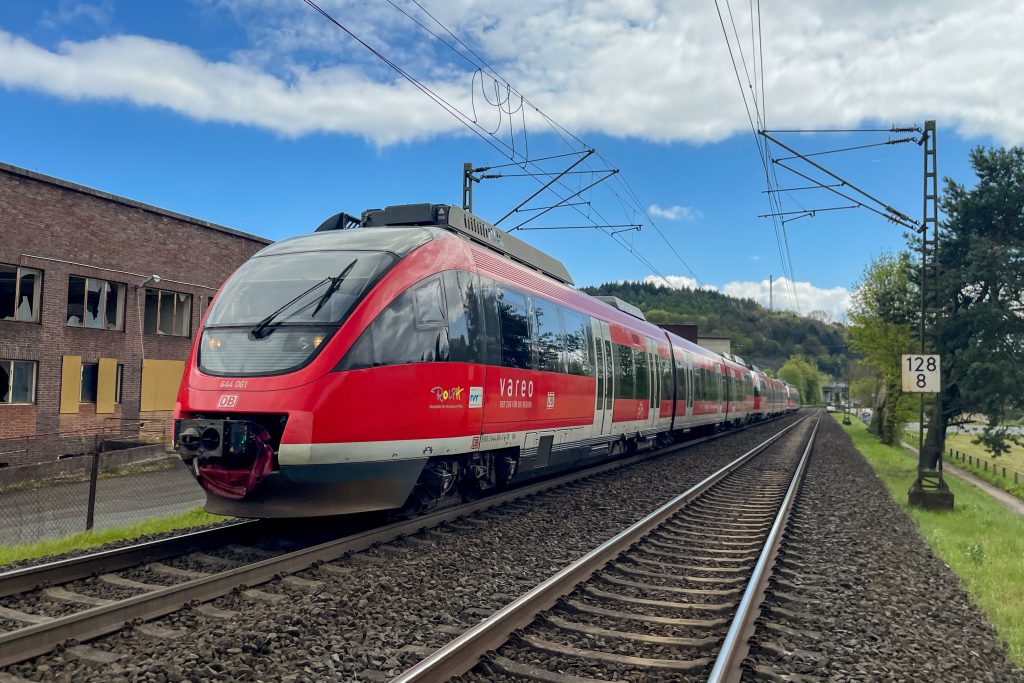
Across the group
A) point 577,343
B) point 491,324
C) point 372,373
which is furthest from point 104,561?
point 577,343

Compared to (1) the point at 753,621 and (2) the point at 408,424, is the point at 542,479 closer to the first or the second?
(2) the point at 408,424

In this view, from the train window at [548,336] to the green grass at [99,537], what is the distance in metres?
5.07

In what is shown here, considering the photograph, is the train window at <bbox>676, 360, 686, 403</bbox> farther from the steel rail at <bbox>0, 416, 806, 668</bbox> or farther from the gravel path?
the steel rail at <bbox>0, 416, 806, 668</bbox>

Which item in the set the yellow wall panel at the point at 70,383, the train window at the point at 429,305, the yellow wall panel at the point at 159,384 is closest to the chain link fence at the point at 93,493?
the yellow wall panel at the point at 70,383

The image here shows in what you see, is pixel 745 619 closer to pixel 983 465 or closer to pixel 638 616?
pixel 638 616

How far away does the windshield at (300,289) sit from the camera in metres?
7.88

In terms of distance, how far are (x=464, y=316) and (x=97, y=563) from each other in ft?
15.1

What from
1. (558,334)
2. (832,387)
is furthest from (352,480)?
(832,387)

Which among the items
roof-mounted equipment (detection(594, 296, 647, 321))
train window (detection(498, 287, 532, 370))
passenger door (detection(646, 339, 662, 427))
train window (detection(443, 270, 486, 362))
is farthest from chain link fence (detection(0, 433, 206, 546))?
passenger door (detection(646, 339, 662, 427))

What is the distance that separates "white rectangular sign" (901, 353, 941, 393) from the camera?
46.2ft

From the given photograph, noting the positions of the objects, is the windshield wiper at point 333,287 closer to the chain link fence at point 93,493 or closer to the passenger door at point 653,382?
the chain link fence at point 93,493

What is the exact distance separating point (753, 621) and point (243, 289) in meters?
6.20

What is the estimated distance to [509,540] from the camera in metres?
8.48

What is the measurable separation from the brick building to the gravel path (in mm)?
18492
